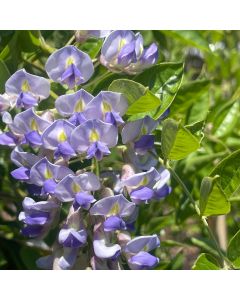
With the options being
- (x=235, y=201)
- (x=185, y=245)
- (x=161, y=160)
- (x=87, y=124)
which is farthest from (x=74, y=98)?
(x=185, y=245)

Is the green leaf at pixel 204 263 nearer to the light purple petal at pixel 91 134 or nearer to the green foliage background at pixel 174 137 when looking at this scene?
the green foliage background at pixel 174 137

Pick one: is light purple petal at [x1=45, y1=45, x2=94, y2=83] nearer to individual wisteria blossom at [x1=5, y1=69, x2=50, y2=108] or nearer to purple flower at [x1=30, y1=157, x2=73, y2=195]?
individual wisteria blossom at [x1=5, y1=69, x2=50, y2=108]

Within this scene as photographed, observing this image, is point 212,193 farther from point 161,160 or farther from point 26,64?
point 26,64

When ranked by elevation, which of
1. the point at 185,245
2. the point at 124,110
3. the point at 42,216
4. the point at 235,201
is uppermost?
the point at 124,110

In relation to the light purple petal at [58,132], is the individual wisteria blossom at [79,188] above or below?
below

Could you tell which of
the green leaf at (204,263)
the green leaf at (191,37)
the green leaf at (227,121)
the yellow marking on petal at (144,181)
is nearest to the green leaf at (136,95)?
the yellow marking on petal at (144,181)

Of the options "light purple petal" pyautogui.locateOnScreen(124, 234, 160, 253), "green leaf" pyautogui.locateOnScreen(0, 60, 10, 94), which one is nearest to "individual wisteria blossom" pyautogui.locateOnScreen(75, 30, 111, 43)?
"green leaf" pyautogui.locateOnScreen(0, 60, 10, 94)
